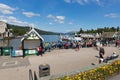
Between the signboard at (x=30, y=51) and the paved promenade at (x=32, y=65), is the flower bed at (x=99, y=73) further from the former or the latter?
the signboard at (x=30, y=51)

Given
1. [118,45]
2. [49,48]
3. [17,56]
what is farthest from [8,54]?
[118,45]

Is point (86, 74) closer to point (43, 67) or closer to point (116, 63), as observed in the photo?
Answer: point (43, 67)

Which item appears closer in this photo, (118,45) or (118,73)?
(118,73)

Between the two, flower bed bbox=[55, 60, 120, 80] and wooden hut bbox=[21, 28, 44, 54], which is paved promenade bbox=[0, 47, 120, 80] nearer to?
wooden hut bbox=[21, 28, 44, 54]

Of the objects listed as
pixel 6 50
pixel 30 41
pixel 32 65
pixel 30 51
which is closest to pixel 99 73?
pixel 32 65

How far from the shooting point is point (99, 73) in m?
9.78

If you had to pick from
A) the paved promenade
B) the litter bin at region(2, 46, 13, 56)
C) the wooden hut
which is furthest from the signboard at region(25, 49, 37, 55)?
the paved promenade

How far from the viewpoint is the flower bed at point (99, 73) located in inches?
340

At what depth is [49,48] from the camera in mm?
28703

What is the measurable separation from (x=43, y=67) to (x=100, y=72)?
3.54 meters

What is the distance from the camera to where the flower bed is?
28.3ft

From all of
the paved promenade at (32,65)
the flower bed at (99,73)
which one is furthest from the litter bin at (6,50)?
the flower bed at (99,73)

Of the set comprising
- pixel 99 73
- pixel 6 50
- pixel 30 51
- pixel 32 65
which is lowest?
pixel 32 65

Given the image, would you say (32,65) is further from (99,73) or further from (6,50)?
(6,50)
